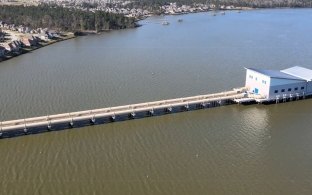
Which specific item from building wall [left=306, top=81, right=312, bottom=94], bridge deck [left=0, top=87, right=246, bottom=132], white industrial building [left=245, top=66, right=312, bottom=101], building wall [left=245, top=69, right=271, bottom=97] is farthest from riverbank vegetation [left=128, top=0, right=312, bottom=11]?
bridge deck [left=0, top=87, right=246, bottom=132]

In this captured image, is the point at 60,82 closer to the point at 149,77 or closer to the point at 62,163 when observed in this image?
the point at 149,77

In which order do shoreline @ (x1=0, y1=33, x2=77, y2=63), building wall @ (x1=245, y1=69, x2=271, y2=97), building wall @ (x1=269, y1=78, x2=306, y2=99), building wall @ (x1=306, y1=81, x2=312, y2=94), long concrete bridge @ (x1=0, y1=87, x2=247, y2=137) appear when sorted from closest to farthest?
1. long concrete bridge @ (x1=0, y1=87, x2=247, y2=137)
2. building wall @ (x1=245, y1=69, x2=271, y2=97)
3. building wall @ (x1=269, y1=78, x2=306, y2=99)
4. building wall @ (x1=306, y1=81, x2=312, y2=94)
5. shoreline @ (x1=0, y1=33, x2=77, y2=63)

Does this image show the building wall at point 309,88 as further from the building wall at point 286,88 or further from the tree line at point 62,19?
the tree line at point 62,19

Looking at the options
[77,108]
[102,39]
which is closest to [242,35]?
[102,39]

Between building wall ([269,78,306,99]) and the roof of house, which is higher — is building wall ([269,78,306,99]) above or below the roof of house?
below

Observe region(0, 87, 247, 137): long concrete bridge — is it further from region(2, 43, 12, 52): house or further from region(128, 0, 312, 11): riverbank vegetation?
region(128, 0, 312, 11): riverbank vegetation

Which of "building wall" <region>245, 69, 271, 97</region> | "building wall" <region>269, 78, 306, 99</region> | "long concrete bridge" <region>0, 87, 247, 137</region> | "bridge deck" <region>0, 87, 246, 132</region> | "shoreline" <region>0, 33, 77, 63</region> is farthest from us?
"shoreline" <region>0, 33, 77, 63</region>
